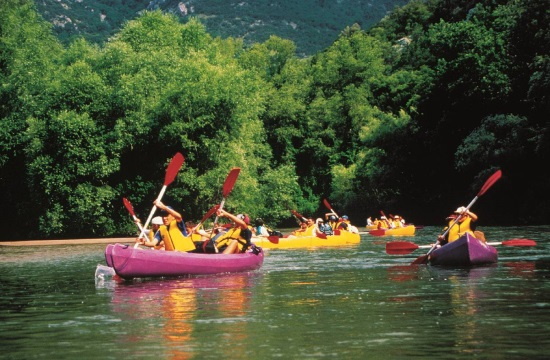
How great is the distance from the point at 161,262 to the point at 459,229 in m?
6.91

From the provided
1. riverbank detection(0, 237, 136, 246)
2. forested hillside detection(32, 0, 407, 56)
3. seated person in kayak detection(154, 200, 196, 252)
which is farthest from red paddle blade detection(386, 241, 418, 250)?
forested hillside detection(32, 0, 407, 56)

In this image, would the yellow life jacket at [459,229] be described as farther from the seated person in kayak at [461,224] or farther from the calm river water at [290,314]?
the calm river water at [290,314]

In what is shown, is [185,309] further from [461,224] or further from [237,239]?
[461,224]

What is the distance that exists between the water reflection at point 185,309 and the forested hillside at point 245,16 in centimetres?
12479

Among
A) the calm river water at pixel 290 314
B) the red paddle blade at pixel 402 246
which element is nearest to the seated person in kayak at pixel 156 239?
the calm river water at pixel 290 314

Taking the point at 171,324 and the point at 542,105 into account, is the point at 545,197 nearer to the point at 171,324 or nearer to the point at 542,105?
the point at 542,105

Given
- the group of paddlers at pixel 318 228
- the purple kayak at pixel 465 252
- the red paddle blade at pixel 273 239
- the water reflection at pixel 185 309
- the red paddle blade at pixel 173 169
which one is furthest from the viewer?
the group of paddlers at pixel 318 228

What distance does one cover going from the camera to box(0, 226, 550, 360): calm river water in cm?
1117

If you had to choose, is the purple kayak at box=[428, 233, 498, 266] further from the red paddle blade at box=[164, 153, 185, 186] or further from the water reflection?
the red paddle blade at box=[164, 153, 185, 186]

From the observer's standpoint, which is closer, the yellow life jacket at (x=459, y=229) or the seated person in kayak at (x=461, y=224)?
the seated person in kayak at (x=461, y=224)

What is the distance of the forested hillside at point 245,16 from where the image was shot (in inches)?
6024

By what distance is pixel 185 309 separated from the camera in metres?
15.2

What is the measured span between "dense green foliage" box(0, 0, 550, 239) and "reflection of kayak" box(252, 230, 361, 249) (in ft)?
36.1

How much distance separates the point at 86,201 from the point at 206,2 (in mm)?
123973
